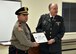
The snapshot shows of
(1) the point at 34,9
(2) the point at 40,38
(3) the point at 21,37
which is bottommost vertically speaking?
(2) the point at 40,38

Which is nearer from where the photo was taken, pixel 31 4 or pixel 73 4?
pixel 31 4

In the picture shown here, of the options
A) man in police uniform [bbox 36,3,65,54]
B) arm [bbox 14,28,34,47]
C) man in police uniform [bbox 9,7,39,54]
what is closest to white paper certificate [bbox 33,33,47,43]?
man in police uniform [bbox 36,3,65,54]

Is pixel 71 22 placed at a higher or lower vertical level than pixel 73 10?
lower

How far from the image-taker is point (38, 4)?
4.71 metres

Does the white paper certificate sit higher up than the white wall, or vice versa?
the white wall

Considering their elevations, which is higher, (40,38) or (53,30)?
(53,30)

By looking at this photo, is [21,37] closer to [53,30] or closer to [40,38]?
[40,38]

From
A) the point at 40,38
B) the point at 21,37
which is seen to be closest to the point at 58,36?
the point at 40,38

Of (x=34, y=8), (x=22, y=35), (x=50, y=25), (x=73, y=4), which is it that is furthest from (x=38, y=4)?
(x=22, y=35)

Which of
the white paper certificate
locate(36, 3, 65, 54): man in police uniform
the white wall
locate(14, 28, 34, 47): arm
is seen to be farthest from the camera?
the white wall

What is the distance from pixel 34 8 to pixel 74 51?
6.13 ft

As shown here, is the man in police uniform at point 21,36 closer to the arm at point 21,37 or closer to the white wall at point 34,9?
the arm at point 21,37

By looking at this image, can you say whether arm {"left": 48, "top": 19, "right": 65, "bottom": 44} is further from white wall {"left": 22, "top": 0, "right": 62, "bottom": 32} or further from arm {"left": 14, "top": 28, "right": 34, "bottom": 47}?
white wall {"left": 22, "top": 0, "right": 62, "bottom": 32}

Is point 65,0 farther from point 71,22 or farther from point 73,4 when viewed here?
point 71,22
